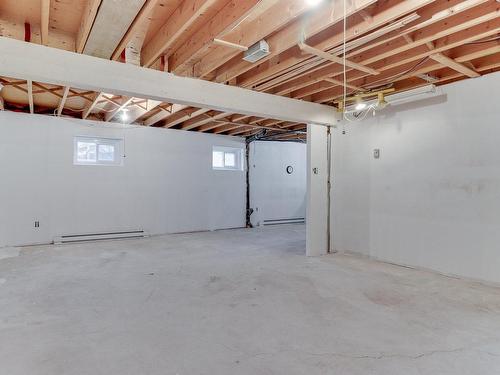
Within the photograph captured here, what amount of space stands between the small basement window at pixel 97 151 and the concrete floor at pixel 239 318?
2.35 metres

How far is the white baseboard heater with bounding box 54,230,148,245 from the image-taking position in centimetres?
581

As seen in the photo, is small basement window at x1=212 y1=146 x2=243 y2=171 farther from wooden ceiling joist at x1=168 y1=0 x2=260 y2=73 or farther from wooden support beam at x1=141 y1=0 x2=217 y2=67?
wooden support beam at x1=141 y1=0 x2=217 y2=67

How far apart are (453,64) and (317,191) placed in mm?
2430

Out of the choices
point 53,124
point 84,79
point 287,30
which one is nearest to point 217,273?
point 84,79

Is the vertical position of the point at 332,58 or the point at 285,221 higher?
the point at 332,58

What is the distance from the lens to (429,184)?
13.2 ft

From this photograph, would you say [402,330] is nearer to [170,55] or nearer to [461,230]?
[461,230]

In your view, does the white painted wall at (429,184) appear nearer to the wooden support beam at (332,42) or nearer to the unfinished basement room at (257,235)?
the unfinished basement room at (257,235)

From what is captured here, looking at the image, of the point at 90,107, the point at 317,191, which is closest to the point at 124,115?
the point at 90,107

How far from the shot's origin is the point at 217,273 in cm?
390

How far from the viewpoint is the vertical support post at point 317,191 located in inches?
194

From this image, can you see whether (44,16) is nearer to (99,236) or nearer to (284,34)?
(284,34)

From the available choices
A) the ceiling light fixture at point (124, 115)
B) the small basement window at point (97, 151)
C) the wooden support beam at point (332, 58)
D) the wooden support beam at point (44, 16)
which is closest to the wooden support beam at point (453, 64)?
the wooden support beam at point (332, 58)

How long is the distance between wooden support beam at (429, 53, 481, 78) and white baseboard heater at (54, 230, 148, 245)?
5.86 metres
